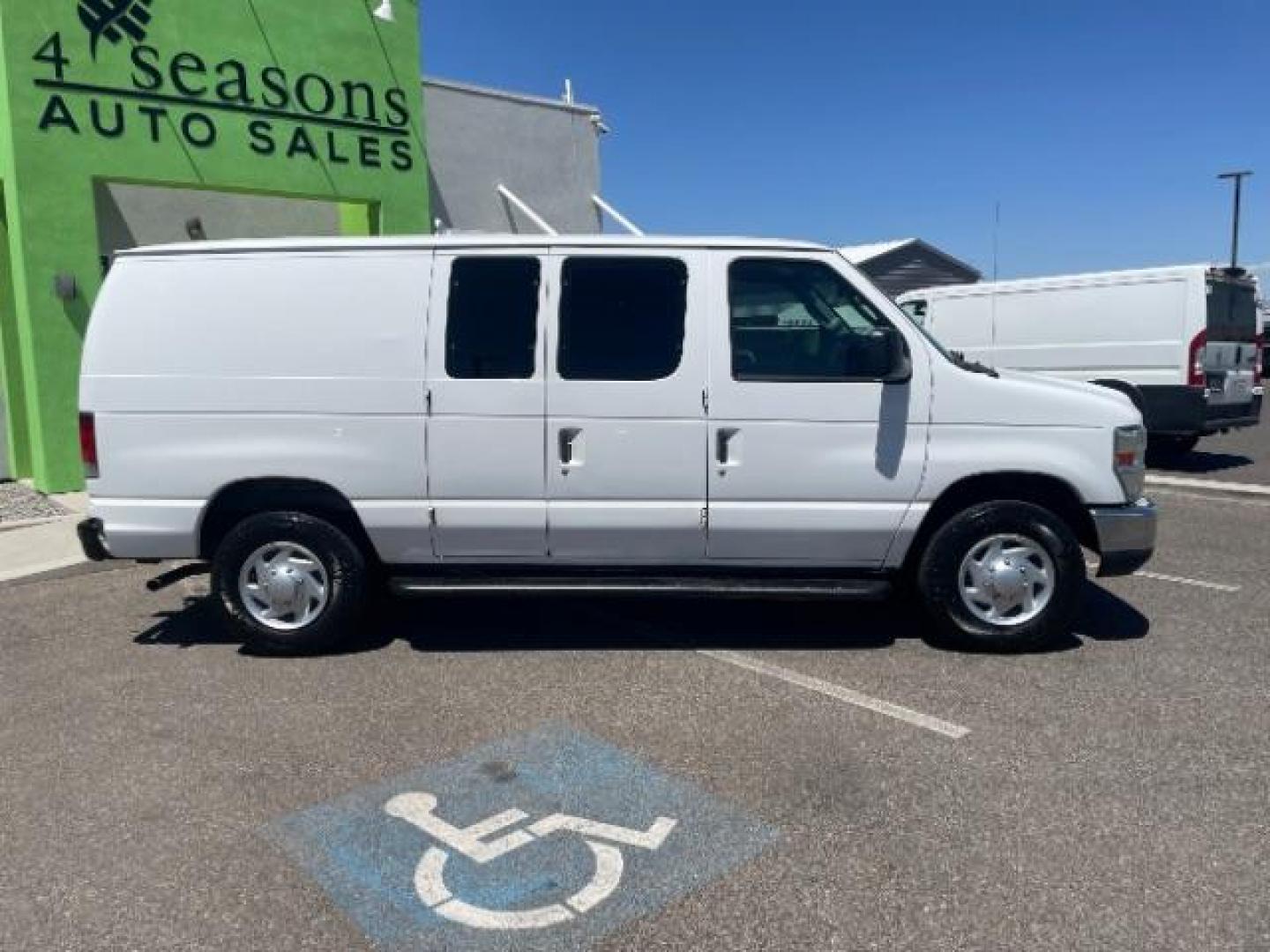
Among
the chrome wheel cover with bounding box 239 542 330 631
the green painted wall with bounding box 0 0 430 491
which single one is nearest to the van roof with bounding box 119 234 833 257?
the chrome wheel cover with bounding box 239 542 330 631

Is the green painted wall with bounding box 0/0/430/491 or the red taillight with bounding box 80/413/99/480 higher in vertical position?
the green painted wall with bounding box 0/0/430/491

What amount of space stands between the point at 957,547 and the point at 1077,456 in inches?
29.8

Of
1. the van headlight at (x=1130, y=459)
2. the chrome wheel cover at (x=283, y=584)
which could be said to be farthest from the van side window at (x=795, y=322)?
the chrome wheel cover at (x=283, y=584)

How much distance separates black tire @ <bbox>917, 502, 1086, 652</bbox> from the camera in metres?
4.65

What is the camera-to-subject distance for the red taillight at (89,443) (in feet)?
15.3

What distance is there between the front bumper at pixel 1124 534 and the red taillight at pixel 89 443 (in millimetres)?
5211

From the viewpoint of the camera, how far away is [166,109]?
32.5 ft

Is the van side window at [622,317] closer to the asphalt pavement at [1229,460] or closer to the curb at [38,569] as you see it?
the curb at [38,569]

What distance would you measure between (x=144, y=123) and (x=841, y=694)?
31.9ft

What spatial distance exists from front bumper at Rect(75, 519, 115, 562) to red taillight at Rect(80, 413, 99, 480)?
0.86ft

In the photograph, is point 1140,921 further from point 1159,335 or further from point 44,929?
point 1159,335

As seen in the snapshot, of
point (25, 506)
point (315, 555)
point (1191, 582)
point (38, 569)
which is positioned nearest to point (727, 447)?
point (315, 555)

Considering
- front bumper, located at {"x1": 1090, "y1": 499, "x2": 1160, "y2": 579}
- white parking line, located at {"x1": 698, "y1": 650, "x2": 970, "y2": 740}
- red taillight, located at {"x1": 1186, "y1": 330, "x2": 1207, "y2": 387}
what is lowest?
white parking line, located at {"x1": 698, "y1": 650, "x2": 970, "y2": 740}

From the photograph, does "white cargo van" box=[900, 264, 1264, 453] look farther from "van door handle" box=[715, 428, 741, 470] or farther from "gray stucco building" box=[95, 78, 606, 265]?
"gray stucco building" box=[95, 78, 606, 265]
